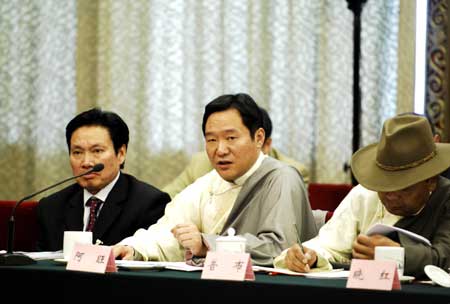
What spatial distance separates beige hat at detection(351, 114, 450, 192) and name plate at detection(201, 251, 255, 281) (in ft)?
1.89

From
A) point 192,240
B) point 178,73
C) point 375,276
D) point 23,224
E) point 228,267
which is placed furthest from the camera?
point 178,73

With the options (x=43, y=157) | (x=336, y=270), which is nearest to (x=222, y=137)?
(x=336, y=270)

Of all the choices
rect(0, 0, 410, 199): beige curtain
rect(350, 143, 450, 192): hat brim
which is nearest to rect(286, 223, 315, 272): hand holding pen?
rect(350, 143, 450, 192): hat brim

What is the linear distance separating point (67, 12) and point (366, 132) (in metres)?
2.00

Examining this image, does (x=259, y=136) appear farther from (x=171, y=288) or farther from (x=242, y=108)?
(x=171, y=288)

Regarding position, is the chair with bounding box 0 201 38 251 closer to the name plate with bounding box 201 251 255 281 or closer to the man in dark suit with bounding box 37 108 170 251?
the man in dark suit with bounding box 37 108 170 251

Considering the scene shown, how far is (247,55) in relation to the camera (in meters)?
5.37

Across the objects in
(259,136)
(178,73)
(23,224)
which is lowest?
(23,224)

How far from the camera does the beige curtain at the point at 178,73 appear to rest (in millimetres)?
5184

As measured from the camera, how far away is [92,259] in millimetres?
2490

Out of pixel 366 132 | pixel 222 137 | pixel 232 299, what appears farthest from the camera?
pixel 366 132

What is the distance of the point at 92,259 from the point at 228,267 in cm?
43

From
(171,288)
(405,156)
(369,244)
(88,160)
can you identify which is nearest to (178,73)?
(88,160)

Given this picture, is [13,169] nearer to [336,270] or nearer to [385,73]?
[385,73]
